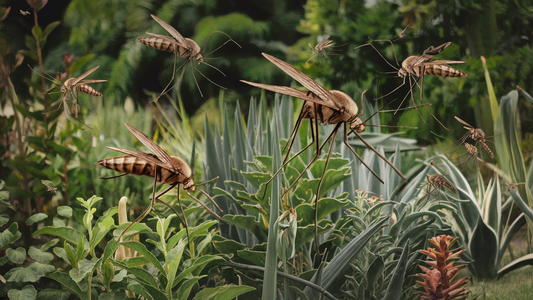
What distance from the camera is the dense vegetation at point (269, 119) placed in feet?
1.50

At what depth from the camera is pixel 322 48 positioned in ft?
1.68

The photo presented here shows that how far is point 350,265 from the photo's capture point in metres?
0.41

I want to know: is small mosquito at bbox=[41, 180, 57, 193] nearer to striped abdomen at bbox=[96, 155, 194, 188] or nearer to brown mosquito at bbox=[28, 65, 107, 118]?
brown mosquito at bbox=[28, 65, 107, 118]

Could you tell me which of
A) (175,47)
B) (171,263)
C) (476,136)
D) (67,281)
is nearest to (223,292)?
(171,263)

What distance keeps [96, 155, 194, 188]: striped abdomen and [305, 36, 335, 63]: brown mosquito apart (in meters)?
0.29

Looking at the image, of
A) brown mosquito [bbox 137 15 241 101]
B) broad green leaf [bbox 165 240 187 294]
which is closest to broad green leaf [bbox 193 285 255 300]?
broad green leaf [bbox 165 240 187 294]

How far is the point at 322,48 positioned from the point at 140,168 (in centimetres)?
33

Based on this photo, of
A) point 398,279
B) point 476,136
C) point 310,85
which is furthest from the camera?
point 476,136

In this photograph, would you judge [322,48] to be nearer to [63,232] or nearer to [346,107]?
[346,107]

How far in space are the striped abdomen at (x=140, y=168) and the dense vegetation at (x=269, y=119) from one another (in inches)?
4.7

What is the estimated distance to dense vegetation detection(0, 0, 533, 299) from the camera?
0.46 m

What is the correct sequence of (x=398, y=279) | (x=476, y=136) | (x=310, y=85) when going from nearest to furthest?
(x=310, y=85)
(x=398, y=279)
(x=476, y=136)

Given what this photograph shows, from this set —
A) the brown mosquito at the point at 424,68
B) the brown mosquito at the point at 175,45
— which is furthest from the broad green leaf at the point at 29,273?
the brown mosquito at the point at 424,68

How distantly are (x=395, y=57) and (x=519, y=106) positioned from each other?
22 cm
